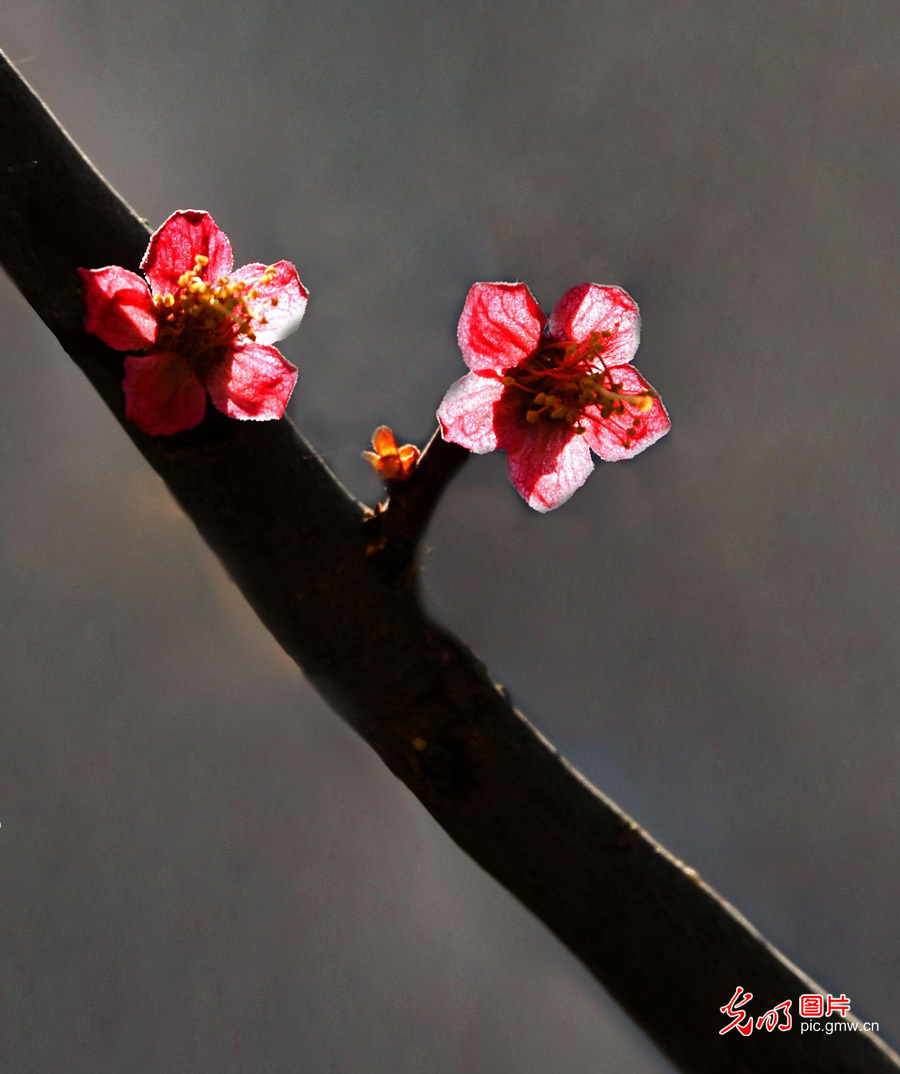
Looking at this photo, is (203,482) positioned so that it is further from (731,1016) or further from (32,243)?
(731,1016)

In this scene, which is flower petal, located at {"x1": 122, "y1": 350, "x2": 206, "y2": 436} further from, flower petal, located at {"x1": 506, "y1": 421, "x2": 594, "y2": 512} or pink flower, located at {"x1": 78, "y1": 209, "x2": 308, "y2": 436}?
flower petal, located at {"x1": 506, "y1": 421, "x2": 594, "y2": 512}

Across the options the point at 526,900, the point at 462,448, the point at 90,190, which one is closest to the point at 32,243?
the point at 90,190

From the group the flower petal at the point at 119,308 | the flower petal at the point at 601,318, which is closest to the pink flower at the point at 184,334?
the flower petal at the point at 119,308

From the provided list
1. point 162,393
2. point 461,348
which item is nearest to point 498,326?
point 461,348

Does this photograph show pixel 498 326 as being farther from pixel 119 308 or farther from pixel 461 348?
pixel 119 308

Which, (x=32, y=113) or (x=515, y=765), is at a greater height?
(x=32, y=113)

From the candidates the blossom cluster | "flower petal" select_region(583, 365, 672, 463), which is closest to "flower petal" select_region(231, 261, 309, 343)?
the blossom cluster

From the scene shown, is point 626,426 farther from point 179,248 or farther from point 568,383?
point 179,248

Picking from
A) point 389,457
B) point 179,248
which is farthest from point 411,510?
point 179,248
